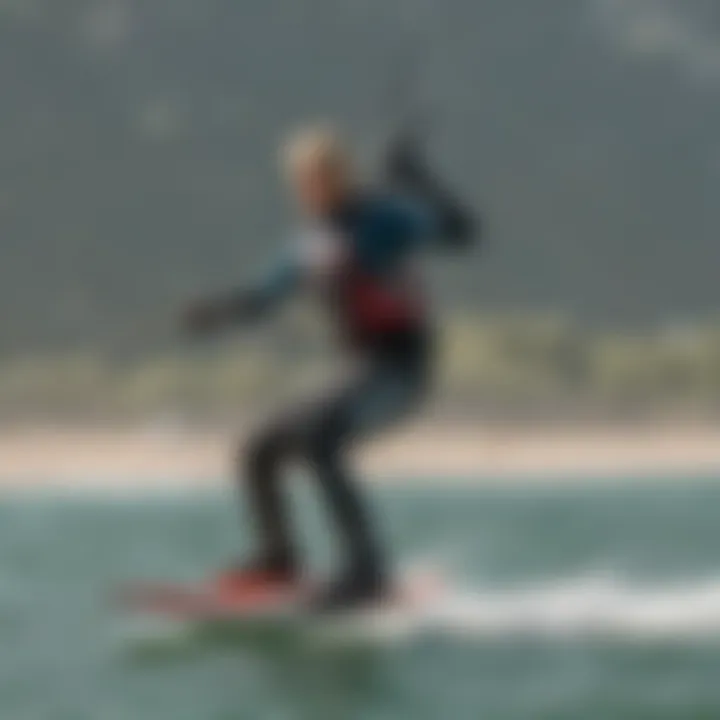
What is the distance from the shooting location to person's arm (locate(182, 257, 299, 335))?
121cm

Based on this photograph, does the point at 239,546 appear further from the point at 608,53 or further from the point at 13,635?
the point at 608,53

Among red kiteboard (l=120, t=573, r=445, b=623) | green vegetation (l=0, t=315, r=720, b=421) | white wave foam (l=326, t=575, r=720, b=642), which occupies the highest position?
green vegetation (l=0, t=315, r=720, b=421)

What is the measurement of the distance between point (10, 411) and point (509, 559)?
37 centimetres

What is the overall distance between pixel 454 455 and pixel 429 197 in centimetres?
17

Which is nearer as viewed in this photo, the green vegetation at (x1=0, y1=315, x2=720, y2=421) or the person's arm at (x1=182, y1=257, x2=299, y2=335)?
the person's arm at (x1=182, y1=257, x2=299, y2=335)

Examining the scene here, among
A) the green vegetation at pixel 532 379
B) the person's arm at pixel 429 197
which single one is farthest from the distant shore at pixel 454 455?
the person's arm at pixel 429 197

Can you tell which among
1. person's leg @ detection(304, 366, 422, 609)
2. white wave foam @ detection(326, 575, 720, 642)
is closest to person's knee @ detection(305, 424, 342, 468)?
person's leg @ detection(304, 366, 422, 609)

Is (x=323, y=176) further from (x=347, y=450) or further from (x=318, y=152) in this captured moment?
(x=347, y=450)

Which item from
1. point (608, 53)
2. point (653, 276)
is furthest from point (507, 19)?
point (653, 276)

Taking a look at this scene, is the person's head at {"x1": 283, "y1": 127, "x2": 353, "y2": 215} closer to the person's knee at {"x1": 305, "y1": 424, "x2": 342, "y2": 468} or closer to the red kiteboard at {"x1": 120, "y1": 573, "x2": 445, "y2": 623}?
the person's knee at {"x1": 305, "y1": 424, "x2": 342, "y2": 468}

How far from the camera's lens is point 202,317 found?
50.8 inches

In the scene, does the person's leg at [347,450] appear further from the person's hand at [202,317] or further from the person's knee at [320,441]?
the person's hand at [202,317]

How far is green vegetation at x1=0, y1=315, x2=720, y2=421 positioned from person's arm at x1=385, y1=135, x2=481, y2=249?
8cm

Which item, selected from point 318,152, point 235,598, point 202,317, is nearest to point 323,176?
point 318,152
